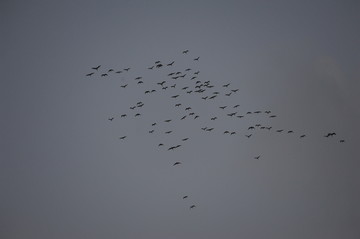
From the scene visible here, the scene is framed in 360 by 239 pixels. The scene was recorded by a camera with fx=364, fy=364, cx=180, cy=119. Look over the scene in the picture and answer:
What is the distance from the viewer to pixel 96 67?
1085 inches

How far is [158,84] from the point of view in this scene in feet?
91.7

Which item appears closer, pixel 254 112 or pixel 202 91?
pixel 202 91

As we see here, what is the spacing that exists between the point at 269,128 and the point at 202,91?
6.55m

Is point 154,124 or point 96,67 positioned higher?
point 96,67

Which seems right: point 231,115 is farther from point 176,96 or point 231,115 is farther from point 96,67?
point 96,67

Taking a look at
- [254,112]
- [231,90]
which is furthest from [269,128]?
[231,90]

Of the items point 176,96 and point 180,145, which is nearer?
point 176,96

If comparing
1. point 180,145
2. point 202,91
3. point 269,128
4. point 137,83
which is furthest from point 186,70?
point 269,128

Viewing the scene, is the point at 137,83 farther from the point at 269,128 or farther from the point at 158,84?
the point at 269,128

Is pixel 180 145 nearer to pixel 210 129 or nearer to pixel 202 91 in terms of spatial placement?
pixel 210 129

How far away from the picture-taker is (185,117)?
28.6 meters

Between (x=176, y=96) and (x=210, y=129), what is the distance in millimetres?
4248

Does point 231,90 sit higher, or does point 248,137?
point 231,90

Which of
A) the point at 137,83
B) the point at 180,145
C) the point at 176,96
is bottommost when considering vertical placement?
the point at 180,145
